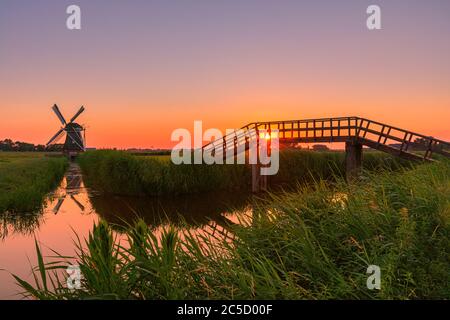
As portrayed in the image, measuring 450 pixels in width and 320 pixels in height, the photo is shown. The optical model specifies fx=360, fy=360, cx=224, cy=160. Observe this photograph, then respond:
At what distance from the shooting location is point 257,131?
2484 cm

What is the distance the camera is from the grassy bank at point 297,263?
12.8 ft

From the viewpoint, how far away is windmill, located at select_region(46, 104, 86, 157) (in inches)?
2506

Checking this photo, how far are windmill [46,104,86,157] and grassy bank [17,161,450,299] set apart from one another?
6378 centimetres

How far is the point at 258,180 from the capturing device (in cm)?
2408

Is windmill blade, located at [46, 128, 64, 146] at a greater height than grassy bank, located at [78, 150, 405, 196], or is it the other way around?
windmill blade, located at [46, 128, 64, 146]

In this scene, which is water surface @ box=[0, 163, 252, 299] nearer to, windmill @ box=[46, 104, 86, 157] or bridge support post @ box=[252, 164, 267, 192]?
bridge support post @ box=[252, 164, 267, 192]

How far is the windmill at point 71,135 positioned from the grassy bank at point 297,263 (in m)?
63.8

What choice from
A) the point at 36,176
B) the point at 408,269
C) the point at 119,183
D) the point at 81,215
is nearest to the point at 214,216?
the point at 81,215

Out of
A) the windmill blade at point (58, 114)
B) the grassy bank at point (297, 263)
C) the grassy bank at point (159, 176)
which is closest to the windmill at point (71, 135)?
the windmill blade at point (58, 114)

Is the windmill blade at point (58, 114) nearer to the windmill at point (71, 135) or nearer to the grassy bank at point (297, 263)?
the windmill at point (71, 135)

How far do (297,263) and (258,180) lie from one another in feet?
62.6

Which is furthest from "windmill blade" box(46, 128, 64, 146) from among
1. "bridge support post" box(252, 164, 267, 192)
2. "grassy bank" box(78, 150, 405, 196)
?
"bridge support post" box(252, 164, 267, 192)

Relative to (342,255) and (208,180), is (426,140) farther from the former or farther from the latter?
(342,255)
